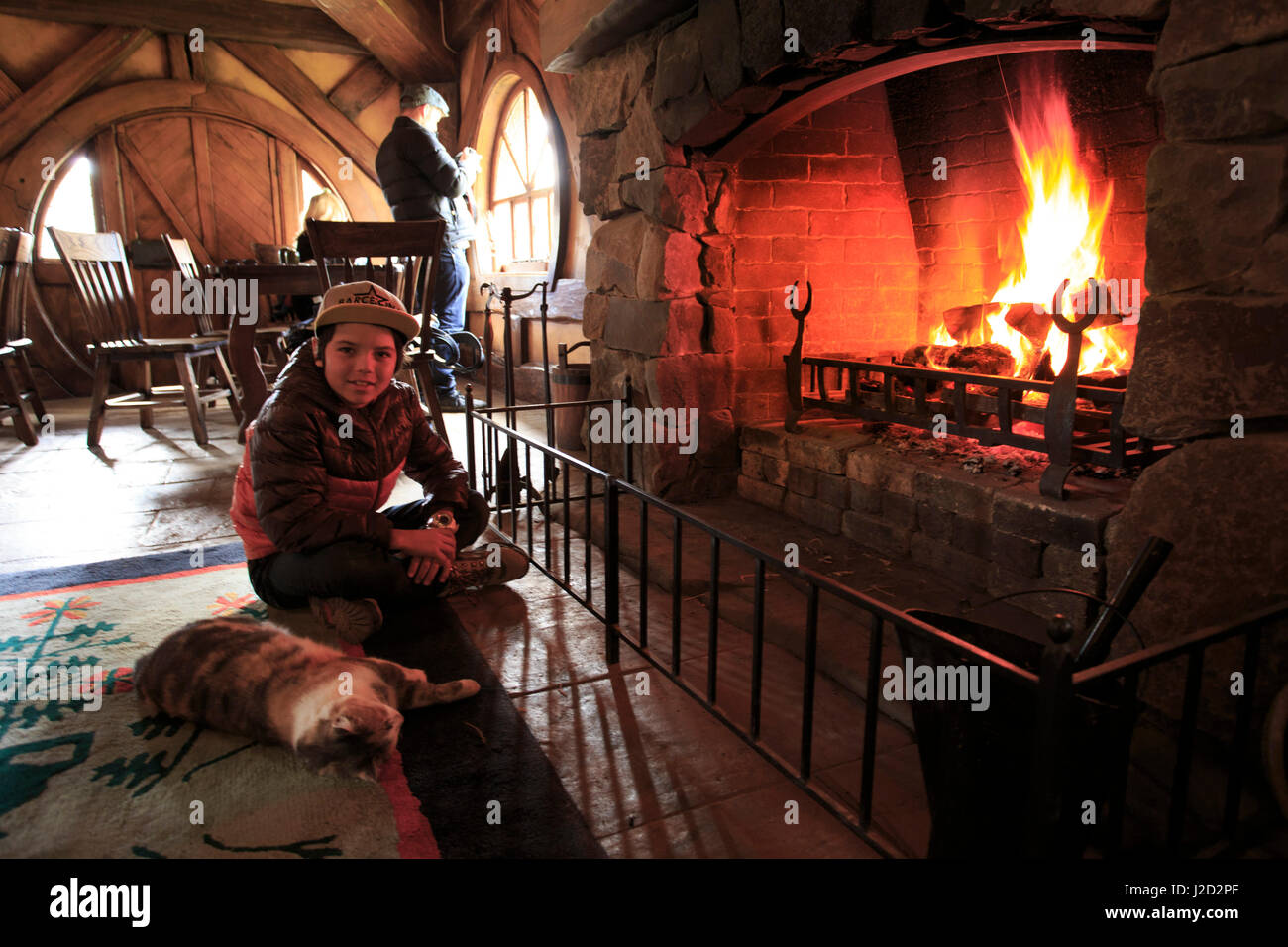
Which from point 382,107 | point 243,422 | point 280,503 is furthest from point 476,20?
point 280,503

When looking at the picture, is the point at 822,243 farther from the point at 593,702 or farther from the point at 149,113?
the point at 149,113

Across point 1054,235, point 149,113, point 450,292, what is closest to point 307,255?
point 450,292

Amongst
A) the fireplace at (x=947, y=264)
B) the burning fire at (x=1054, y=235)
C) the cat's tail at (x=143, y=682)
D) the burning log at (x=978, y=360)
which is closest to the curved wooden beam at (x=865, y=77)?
the fireplace at (x=947, y=264)

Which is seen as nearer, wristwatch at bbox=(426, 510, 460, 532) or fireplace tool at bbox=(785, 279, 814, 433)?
wristwatch at bbox=(426, 510, 460, 532)

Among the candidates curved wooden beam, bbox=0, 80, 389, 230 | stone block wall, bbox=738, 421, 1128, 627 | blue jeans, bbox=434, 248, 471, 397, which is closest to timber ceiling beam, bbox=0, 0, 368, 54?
curved wooden beam, bbox=0, 80, 389, 230

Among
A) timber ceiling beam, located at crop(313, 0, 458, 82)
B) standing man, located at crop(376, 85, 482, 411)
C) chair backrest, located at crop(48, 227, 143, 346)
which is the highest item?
timber ceiling beam, located at crop(313, 0, 458, 82)

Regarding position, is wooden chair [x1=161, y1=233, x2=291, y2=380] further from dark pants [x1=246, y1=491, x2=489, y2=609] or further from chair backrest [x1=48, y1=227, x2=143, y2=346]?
dark pants [x1=246, y1=491, x2=489, y2=609]

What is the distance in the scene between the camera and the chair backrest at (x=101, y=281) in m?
4.68

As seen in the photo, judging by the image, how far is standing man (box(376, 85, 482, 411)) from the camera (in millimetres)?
5660

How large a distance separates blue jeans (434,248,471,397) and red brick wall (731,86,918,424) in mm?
2996

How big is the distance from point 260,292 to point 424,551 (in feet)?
8.07
